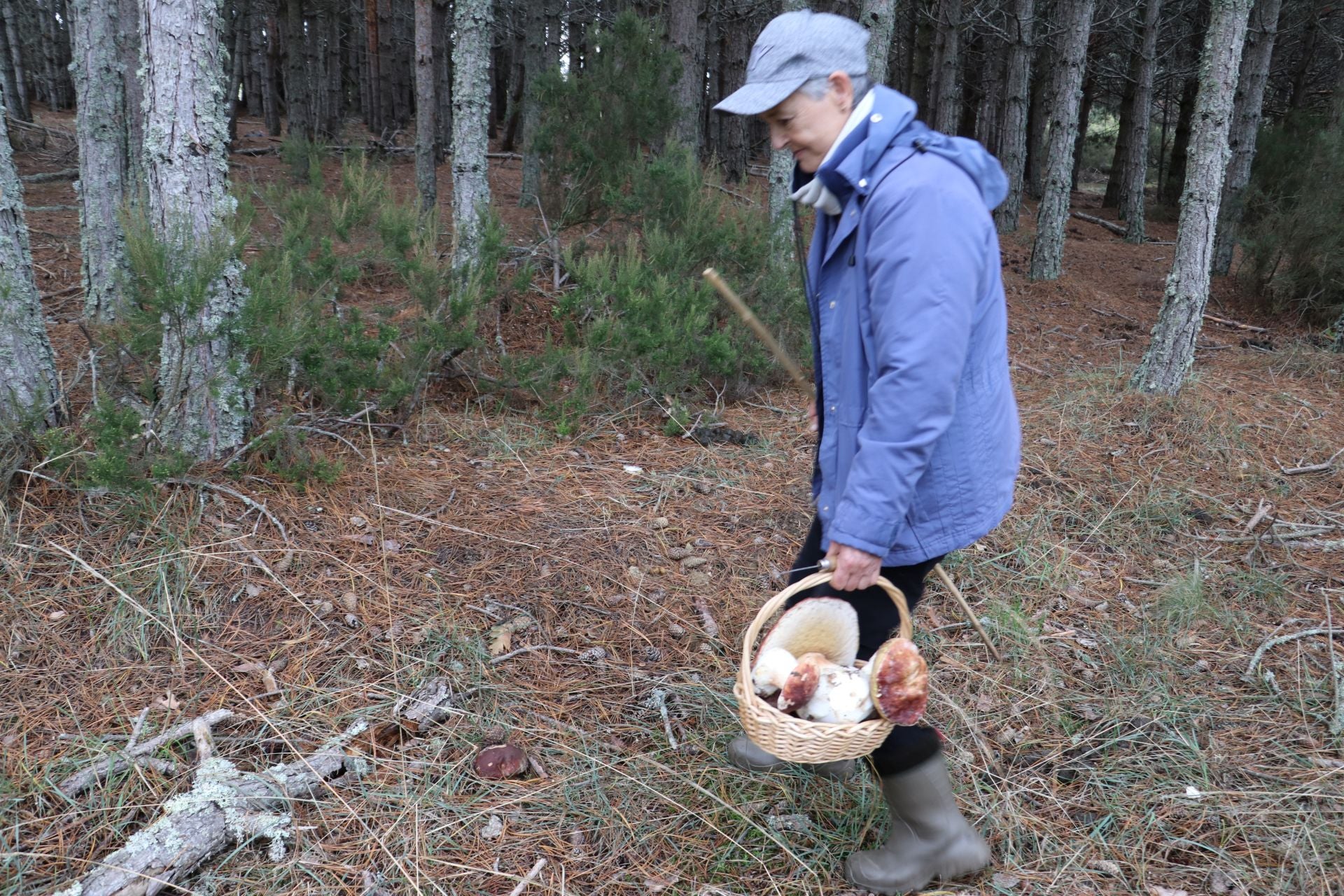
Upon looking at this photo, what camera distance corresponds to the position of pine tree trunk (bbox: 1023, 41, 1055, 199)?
61.1 feet

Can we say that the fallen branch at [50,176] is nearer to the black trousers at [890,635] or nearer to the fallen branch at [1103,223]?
the black trousers at [890,635]

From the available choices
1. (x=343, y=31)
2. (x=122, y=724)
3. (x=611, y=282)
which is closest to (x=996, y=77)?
(x=343, y=31)

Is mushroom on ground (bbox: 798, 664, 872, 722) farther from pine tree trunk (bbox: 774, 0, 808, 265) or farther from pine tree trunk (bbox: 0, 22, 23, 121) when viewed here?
pine tree trunk (bbox: 0, 22, 23, 121)

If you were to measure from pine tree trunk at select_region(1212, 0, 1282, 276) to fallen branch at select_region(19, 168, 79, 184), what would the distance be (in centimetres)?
1465

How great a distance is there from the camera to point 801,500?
425 cm

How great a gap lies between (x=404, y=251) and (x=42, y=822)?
3.66m

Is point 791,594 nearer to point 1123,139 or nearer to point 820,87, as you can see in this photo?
point 820,87

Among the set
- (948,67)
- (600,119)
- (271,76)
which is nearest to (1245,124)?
(948,67)

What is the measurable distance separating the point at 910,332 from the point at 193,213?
3.14 metres

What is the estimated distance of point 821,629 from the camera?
6.95ft

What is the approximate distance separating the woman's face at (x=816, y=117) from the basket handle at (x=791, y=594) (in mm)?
946

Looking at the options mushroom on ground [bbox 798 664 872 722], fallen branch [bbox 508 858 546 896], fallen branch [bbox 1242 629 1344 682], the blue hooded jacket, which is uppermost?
the blue hooded jacket

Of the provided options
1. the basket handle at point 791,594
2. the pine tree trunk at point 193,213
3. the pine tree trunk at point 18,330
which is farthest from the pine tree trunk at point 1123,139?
the pine tree trunk at point 18,330

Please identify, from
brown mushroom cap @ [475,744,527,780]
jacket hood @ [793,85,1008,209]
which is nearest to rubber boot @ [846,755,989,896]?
brown mushroom cap @ [475,744,527,780]
